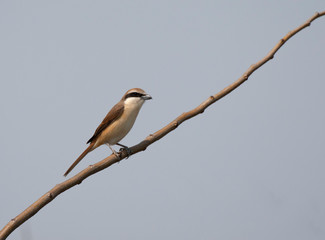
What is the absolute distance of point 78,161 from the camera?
5480 millimetres

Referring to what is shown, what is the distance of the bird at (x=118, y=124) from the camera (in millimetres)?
5949

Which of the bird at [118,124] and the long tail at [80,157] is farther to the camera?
the bird at [118,124]

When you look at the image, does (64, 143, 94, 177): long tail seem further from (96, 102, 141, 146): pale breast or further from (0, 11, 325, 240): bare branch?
(0, 11, 325, 240): bare branch

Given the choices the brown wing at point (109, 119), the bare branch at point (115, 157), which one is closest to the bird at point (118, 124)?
the brown wing at point (109, 119)

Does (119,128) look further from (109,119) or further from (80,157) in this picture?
(80,157)

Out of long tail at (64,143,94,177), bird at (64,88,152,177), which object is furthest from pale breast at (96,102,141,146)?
long tail at (64,143,94,177)

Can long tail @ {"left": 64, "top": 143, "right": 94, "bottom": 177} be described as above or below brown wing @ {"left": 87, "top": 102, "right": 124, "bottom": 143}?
below

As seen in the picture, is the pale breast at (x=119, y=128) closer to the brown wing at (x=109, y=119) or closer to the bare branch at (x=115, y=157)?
the brown wing at (x=109, y=119)

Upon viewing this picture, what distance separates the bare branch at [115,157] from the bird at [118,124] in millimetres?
3288

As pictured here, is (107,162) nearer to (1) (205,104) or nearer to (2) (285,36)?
(1) (205,104)

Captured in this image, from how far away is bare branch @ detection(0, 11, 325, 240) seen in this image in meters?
2.19

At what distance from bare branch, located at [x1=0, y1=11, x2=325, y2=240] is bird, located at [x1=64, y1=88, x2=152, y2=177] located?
10.8ft

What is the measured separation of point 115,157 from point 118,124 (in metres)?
3.42

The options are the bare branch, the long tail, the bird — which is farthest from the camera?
the bird
